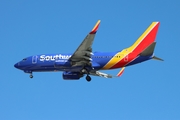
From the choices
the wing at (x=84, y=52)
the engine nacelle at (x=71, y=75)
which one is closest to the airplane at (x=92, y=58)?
the wing at (x=84, y=52)

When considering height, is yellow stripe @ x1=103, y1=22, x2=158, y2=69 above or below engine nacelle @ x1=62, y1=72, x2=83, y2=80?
above

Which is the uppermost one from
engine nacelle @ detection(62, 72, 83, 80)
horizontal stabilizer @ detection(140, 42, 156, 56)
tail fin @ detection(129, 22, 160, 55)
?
tail fin @ detection(129, 22, 160, 55)

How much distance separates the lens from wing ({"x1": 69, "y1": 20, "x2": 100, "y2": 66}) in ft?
233

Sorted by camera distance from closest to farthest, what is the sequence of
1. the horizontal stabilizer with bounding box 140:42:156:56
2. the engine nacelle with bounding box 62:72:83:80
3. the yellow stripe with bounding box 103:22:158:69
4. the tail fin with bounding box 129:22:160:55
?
the horizontal stabilizer with bounding box 140:42:156:56 < the yellow stripe with bounding box 103:22:158:69 < the tail fin with bounding box 129:22:160:55 < the engine nacelle with bounding box 62:72:83:80

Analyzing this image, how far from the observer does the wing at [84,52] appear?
233 feet

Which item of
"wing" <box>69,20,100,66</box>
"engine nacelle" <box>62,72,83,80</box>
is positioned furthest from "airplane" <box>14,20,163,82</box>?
"engine nacelle" <box>62,72,83,80</box>

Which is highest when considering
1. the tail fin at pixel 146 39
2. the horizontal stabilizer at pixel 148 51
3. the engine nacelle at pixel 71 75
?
the tail fin at pixel 146 39

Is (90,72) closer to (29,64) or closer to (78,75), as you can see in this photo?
(78,75)

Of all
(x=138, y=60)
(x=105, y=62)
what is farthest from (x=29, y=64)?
(x=138, y=60)

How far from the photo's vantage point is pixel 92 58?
78.8 meters

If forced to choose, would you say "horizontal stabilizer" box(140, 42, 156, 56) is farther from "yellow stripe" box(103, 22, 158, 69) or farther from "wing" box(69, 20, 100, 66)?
"wing" box(69, 20, 100, 66)

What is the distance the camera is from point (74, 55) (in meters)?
76.5

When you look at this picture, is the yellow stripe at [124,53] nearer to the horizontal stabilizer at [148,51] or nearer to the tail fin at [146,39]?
the tail fin at [146,39]

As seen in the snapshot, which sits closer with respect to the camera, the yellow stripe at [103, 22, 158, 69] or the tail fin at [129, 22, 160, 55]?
the yellow stripe at [103, 22, 158, 69]
